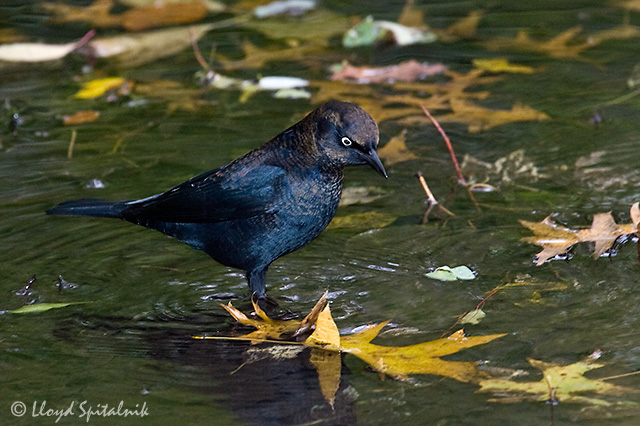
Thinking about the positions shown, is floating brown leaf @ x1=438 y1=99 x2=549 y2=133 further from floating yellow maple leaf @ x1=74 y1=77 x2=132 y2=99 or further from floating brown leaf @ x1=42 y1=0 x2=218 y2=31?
floating brown leaf @ x1=42 y1=0 x2=218 y2=31

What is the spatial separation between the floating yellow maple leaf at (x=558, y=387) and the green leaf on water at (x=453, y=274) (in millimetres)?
913

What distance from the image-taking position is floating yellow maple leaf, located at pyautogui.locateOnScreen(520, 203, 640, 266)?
4.22 meters

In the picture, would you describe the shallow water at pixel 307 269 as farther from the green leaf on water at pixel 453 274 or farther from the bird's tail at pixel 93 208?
the bird's tail at pixel 93 208

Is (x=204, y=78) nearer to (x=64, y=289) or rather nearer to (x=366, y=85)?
(x=366, y=85)

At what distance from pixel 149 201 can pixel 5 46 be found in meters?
3.76

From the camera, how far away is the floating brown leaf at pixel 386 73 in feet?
22.7


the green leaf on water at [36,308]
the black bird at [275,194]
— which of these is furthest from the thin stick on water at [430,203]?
the green leaf on water at [36,308]

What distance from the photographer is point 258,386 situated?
131 inches

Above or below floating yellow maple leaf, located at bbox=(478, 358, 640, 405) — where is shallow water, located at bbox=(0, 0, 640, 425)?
below

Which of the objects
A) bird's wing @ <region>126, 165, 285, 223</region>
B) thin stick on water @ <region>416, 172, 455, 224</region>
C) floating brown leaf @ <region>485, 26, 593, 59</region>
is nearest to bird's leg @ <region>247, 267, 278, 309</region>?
bird's wing @ <region>126, 165, 285, 223</region>

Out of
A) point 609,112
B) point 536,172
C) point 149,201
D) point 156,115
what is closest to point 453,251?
point 536,172

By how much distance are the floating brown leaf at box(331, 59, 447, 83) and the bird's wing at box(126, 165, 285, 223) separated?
9.51 ft

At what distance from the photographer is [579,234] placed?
4246 mm

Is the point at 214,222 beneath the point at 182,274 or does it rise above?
above
